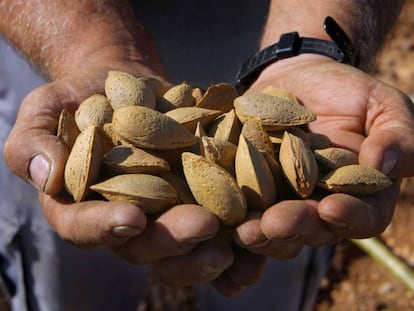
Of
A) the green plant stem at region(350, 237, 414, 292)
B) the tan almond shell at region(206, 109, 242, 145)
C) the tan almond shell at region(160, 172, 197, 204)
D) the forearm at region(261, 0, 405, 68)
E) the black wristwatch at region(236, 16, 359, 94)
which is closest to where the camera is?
the tan almond shell at region(160, 172, 197, 204)

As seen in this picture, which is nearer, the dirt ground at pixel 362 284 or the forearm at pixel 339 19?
the forearm at pixel 339 19

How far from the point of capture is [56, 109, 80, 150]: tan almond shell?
1192 mm

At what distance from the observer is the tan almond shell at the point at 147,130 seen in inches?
46.2

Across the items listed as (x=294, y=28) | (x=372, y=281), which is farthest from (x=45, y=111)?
(x=372, y=281)

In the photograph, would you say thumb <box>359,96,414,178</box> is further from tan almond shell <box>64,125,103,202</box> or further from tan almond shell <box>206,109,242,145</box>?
tan almond shell <box>64,125,103,202</box>

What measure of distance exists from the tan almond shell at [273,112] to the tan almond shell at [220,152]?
3.5 inches

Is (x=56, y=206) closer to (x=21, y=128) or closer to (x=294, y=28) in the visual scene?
(x=21, y=128)

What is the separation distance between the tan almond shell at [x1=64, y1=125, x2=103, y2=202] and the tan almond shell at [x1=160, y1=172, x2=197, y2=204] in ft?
0.36

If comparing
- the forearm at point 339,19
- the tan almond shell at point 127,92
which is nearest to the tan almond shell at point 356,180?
the tan almond shell at point 127,92

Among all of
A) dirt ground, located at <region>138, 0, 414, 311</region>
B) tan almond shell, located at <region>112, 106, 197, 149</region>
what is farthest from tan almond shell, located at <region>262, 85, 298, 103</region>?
dirt ground, located at <region>138, 0, 414, 311</region>

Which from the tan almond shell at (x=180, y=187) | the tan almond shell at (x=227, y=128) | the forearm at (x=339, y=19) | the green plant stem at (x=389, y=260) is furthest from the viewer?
the green plant stem at (x=389, y=260)

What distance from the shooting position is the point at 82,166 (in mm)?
1110

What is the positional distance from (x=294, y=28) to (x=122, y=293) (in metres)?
0.79

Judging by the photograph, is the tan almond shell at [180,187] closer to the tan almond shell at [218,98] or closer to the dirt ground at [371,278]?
the tan almond shell at [218,98]
